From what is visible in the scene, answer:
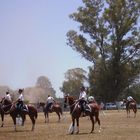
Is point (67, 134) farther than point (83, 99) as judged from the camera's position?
No

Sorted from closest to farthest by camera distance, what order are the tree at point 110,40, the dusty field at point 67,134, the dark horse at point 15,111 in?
the dusty field at point 67,134 → the dark horse at point 15,111 → the tree at point 110,40

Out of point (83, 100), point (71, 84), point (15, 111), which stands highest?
point (71, 84)

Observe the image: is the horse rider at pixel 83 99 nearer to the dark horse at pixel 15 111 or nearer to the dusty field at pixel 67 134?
the dusty field at pixel 67 134

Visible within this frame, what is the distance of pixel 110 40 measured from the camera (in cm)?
7612

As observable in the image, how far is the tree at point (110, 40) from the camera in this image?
2943 inches

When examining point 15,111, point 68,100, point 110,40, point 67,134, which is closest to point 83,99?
point 68,100

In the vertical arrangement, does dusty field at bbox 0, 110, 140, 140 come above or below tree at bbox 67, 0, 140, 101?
below

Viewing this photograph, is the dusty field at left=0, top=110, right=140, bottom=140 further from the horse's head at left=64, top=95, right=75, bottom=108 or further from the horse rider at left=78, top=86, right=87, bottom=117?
the horse's head at left=64, top=95, right=75, bottom=108

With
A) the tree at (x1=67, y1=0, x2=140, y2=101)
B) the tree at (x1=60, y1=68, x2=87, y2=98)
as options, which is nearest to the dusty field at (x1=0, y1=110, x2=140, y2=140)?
the tree at (x1=67, y1=0, x2=140, y2=101)

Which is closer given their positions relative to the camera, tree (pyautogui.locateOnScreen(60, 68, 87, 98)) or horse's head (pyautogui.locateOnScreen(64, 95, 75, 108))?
horse's head (pyautogui.locateOnScreen(64, 95, 75, 108))

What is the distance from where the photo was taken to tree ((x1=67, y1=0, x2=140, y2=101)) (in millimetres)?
74750

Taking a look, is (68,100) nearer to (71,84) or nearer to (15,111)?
(15,111)

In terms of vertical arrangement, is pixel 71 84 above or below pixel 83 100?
above

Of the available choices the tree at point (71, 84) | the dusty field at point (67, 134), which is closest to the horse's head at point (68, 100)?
the dusty field at point (67, 134)
